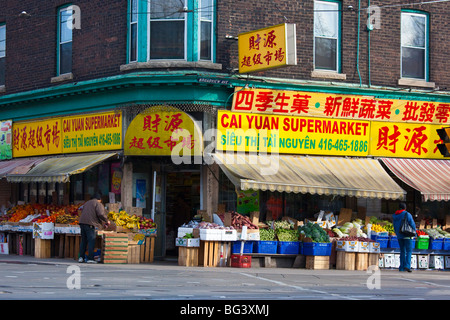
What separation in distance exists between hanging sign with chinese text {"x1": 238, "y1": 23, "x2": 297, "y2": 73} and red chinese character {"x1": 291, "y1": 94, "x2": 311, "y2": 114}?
5.94ft

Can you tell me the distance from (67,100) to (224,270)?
25.6 feet

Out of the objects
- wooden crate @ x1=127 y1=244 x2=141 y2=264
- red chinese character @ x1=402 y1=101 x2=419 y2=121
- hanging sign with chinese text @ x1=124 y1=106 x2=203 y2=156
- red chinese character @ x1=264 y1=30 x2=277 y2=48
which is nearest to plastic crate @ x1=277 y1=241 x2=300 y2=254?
hanging sign with chinese text @ x1=124 y1=106 x2=203 y2=156

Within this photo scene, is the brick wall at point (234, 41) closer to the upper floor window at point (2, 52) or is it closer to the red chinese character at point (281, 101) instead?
the red chinese character at point (281, 101)

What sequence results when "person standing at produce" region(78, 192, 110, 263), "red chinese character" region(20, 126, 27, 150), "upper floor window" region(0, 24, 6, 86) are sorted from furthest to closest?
"upper floor window" region(0, 24, 6, 86) → "red chinese character" region(20, 126, 27, 150) → "person standing at produce" region(78, 192, 110, 263)

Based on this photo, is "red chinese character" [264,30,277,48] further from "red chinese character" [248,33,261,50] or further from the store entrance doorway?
the store entrance doorway

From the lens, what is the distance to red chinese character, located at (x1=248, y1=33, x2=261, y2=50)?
19.5m

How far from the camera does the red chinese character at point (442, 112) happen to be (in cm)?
2247

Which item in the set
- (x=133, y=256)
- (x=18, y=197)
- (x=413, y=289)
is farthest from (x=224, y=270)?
(x=18, y=197)

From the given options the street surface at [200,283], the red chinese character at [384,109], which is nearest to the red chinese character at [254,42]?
the red chinese character at [384,109]

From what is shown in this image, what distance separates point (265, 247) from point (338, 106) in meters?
4.67

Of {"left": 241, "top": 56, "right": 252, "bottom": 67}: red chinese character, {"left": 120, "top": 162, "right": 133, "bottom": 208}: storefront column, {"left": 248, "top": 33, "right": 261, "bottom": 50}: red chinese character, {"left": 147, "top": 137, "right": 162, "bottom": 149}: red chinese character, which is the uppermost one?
{"left": 248, "top": 33, "right": 261, "bottom": 50}: red chinese character

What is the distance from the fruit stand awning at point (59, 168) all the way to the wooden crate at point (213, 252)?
3842mm

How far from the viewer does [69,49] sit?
896 inches
